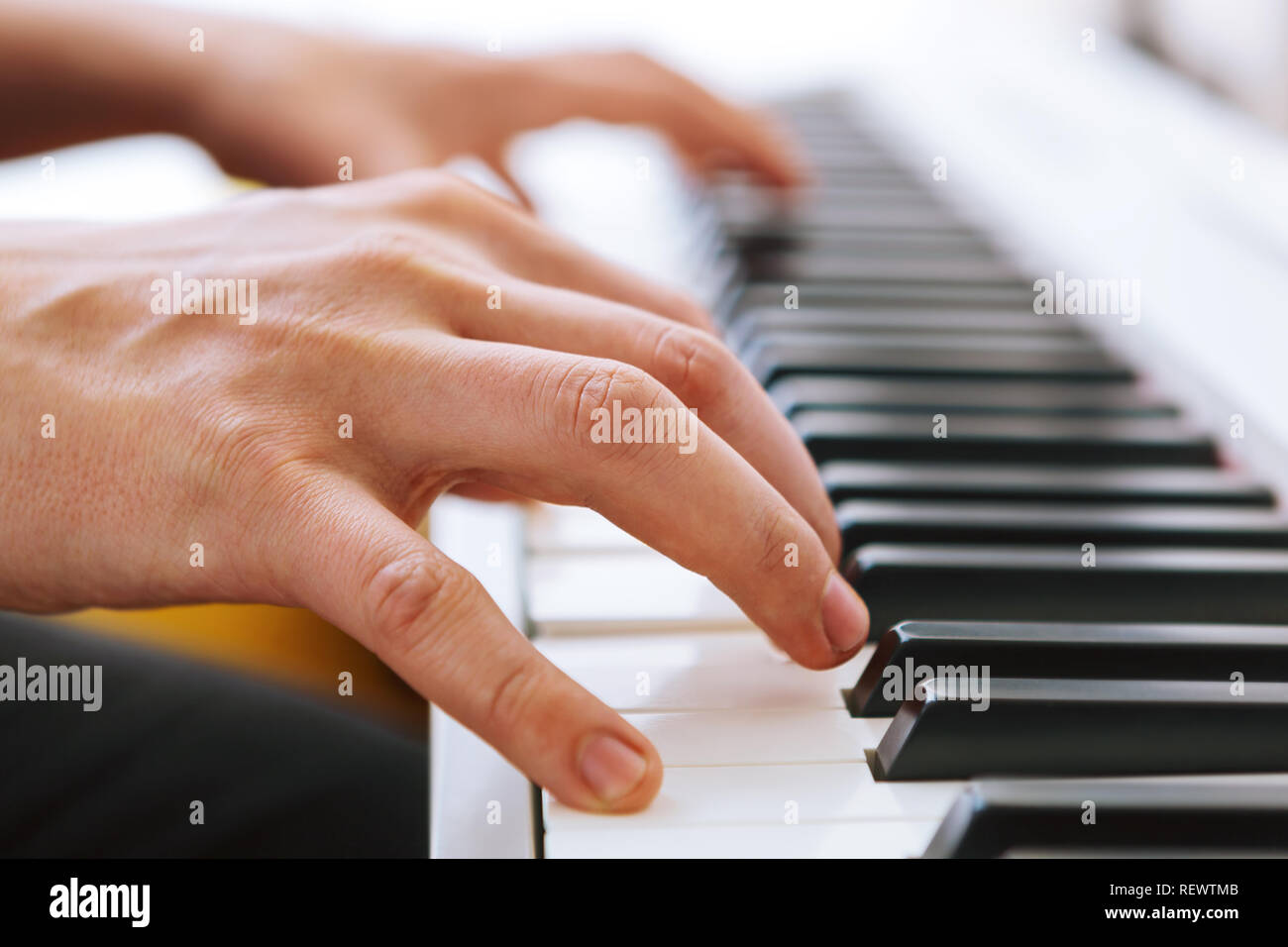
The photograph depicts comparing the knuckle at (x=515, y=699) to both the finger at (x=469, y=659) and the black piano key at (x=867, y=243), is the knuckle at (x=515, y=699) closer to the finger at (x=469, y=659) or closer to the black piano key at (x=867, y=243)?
the finger at (x=469, y=659)

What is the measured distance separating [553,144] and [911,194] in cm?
62

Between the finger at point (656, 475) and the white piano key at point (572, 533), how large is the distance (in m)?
0.19

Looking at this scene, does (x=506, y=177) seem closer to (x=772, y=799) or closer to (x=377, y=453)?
(x=377, y=453)

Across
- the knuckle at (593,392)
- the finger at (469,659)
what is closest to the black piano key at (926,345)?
the knuckle at (593,392)

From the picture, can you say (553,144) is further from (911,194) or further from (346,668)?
(346,668)

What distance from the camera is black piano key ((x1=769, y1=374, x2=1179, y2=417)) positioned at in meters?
1.00

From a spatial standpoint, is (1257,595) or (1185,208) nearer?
(1257,595)

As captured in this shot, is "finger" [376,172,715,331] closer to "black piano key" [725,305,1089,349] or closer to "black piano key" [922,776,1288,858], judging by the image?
"black piano key" [725,305,1089,349]

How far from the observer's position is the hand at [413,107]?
1.31 meters

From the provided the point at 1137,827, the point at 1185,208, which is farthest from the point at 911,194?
the point at 1137,827

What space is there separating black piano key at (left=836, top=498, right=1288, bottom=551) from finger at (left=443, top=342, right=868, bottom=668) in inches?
6.0

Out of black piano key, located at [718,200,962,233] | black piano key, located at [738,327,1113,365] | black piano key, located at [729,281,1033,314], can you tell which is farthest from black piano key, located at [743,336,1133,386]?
black piano key, located at [718,200,962,233]

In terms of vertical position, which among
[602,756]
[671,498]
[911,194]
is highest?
[911,194]
